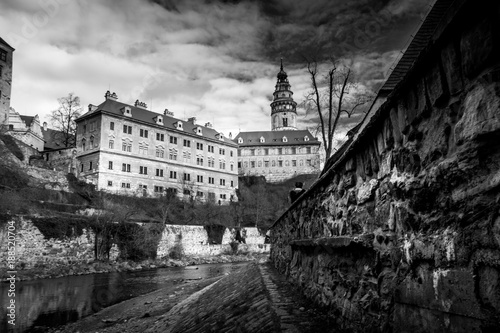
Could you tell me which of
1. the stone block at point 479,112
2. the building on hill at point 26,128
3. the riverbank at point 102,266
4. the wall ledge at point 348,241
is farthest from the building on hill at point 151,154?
the stone block at point 479,112

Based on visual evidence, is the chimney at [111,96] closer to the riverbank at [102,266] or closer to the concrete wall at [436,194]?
the riverbank at [102,266]

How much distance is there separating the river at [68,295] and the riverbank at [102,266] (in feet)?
4.69

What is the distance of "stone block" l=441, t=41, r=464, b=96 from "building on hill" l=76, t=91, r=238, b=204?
53118 mm

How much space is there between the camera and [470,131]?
6.24ft

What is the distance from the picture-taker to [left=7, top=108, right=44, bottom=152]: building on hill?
52688 mm

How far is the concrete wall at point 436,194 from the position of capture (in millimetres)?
1771

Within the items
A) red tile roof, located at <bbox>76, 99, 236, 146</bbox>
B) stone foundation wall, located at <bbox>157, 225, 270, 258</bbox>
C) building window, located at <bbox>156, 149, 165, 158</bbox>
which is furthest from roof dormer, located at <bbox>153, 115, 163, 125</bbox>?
stone foundation wall, located at <bbox>157, 225, 270, 258</bbox>

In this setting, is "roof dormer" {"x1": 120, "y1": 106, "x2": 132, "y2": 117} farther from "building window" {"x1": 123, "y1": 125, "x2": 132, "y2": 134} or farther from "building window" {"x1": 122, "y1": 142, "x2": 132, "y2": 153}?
"building window" {"x1": 122, "y1": 142, "x2": 132, "y2": 153}

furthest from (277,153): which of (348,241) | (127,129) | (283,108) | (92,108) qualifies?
(348,241)

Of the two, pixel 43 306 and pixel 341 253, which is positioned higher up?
pixel 341 253

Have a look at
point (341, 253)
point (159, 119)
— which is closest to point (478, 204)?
point (341, 253)

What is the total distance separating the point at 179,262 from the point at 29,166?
20.2 m

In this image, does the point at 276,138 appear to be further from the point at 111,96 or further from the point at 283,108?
the point at 111,96

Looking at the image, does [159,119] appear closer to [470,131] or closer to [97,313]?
[97,313]
